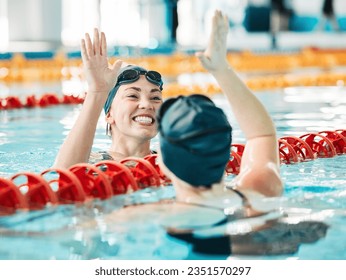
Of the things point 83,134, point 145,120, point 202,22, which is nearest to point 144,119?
point 145,120

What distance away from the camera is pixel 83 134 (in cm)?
403

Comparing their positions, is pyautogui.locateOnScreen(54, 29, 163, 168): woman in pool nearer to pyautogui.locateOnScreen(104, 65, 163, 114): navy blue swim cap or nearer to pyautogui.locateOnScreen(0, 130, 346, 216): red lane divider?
pyautogui.locateOnScreen(104, 65, 163, 114): navy blue swim cap

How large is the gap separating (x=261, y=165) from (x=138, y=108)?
4.02ft

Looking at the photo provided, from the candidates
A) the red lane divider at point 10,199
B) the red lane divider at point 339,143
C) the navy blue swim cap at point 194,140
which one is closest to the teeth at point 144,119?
the red lane divider at point 10,199

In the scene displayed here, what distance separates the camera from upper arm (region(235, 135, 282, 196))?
3.33 m

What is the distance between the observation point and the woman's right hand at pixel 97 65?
151 inches

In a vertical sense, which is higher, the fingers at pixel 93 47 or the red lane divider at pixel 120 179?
the fingers at pixel 93 47

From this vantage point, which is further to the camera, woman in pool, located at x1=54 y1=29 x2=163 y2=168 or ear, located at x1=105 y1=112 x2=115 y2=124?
ear, located at x1=105 y1=112 x2=115 y2=124

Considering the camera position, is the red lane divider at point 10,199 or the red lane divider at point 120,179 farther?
the red lane divider at point 120,179

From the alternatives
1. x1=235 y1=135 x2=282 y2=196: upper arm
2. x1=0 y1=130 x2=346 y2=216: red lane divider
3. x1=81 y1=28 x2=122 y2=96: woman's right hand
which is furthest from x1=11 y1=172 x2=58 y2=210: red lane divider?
x1=235 y1=135 x2=282 y2=196: upper arm

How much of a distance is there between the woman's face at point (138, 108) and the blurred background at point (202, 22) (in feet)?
60.0

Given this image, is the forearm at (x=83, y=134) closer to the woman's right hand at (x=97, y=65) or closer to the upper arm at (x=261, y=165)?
the woman's right hand at (x=97, y=65)

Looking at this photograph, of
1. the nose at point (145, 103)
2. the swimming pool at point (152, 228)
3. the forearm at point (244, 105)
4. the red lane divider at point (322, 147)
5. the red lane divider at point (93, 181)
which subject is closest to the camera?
the swimming pool at point (152, 228)

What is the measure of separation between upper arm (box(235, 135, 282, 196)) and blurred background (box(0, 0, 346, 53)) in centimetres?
1950
